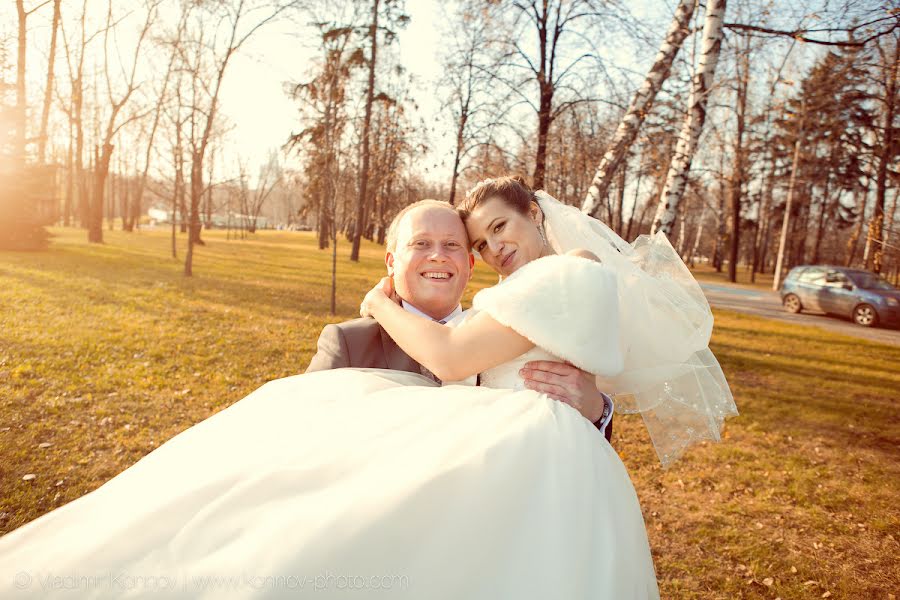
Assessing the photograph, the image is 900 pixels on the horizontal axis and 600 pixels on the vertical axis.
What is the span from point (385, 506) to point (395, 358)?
1285 millimetres

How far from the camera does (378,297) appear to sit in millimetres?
2490

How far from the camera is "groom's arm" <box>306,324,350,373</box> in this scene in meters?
2.51

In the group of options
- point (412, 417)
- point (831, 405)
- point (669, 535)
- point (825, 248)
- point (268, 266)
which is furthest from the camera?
point (825, 248)

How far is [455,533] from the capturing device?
1.46 metres

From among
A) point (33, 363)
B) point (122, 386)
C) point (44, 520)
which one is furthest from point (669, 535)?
point (33, 363)

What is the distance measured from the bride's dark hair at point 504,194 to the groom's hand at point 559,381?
93cm

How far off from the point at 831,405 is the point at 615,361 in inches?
354

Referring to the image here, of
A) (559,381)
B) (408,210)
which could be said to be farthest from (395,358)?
(559,381)

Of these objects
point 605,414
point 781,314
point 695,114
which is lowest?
→ point 781,314

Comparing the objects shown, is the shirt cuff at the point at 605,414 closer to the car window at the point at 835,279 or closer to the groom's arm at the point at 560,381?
the groom's arm at the point at 560,381

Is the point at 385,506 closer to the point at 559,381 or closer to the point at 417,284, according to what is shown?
the point at 559,381

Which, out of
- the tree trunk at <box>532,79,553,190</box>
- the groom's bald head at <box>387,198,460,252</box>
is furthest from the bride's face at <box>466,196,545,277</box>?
the tree trunk at <box>532,79,553,190</box>

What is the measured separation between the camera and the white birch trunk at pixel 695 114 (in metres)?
7.11

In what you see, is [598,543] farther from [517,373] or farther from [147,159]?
[147,159]
